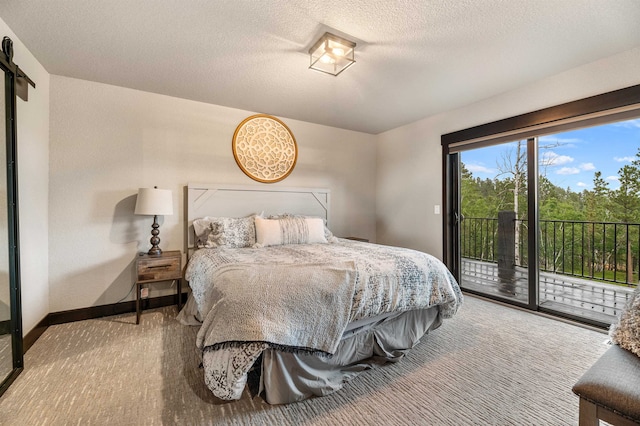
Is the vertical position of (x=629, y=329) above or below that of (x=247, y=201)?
below

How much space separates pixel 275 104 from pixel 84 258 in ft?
9.00

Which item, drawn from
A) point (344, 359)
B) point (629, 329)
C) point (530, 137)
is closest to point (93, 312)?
point (344, 359)

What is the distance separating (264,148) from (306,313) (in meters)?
2.77

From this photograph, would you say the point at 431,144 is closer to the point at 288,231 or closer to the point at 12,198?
the point at 288,231

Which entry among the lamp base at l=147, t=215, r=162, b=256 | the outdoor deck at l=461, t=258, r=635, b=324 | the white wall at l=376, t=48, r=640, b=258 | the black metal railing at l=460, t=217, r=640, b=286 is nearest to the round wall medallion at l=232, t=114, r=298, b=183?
the lamp base at l=147, t=215, r=162, b=256

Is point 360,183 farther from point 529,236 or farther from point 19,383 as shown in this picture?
point 19,383

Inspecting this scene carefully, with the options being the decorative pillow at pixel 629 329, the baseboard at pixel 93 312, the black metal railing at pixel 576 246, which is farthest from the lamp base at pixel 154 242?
the black metal railing at pixel 576 246

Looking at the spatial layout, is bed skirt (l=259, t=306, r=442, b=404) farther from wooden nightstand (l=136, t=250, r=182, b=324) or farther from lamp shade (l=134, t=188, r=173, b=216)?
lamp shade (l=134, t=188, r=173, b=216)

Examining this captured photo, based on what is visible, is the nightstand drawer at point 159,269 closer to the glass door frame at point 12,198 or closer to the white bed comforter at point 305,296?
the white bed comforter at point 305,296

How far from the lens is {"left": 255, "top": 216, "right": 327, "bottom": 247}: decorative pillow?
3.18 m

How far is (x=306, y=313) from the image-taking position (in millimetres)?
1681

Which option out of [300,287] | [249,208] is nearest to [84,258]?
[249,208]

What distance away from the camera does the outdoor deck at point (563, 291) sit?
3062 millimetres

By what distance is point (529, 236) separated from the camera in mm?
3053
